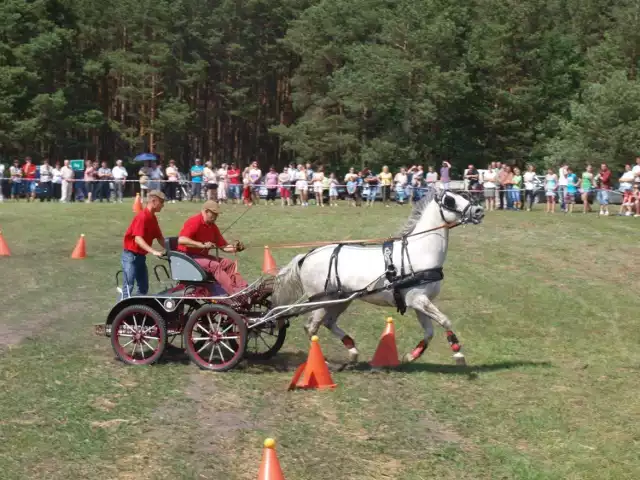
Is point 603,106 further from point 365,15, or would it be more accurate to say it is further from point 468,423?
point 468,423

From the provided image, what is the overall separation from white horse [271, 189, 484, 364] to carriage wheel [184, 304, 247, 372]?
0.71 meters

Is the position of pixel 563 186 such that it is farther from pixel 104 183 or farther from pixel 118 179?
pixel 104 183

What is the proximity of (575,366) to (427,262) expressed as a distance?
2657mm

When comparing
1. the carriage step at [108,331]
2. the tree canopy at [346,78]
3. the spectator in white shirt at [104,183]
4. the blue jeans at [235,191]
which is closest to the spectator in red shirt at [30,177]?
the spectator in white shirt at [104,183]

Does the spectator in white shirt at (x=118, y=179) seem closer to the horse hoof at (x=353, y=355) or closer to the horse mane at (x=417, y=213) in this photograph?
the horse mane at (x=417, y=213)

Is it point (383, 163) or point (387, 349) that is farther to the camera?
point (383, 163)

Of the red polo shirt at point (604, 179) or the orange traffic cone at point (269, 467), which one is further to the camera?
the red polo shirt at point (604, 179)

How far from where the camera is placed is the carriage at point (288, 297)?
483 inches

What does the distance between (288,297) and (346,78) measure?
4910 cm

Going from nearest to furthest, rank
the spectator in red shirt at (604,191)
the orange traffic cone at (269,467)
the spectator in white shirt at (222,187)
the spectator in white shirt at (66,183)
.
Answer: the orange traffic cone at (269,467) < the spectator in red shirt at (604,191) < the spectator in white shirt at (222,187) < the spectator in white shirt at (66,183)

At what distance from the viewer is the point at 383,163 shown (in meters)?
58.1

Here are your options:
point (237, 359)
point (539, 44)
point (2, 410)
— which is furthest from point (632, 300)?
point (539, 44)

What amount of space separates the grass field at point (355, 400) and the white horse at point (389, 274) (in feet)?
2.56

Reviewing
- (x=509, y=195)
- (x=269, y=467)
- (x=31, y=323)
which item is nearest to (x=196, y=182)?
(x=509, y=195)
